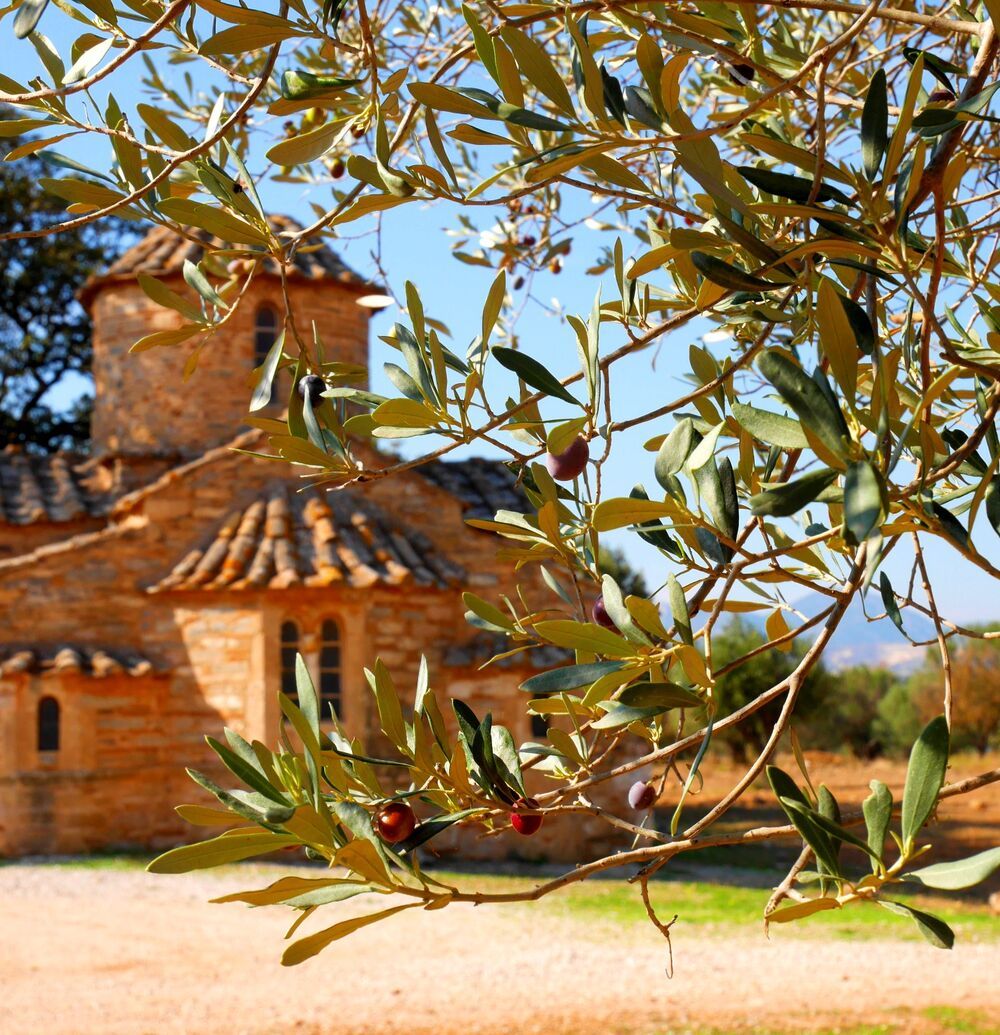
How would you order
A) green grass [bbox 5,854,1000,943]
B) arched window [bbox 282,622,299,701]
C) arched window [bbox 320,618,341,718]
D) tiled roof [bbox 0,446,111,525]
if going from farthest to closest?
tiled roof [bbox 0,446,111,525] → arched window [bbox 282,622,299,701] → arched window [bbox 320,618,341,718] → green grass [bbox 5,854,1000,943]

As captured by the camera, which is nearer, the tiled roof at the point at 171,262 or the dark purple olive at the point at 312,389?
the dark purple olive at the point at 312,389

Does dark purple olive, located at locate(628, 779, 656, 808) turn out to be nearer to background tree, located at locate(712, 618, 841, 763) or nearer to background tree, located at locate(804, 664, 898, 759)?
background tree, located at locate(712, 618, 841, 763)

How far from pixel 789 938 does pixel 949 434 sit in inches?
362

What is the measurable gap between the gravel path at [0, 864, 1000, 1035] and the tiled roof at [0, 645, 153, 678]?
101 inches

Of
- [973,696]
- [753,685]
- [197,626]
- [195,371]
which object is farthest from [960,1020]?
[973,696]

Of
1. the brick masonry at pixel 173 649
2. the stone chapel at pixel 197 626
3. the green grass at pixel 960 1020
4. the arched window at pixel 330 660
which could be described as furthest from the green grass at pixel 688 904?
the green grass at pixel 960 1020

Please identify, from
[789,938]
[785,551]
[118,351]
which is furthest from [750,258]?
[118,351]

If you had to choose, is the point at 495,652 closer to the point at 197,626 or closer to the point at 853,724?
the point at 197,626

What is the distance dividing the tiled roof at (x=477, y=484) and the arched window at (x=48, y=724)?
203 inches

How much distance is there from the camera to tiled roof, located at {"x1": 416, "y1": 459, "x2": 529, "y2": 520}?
619 inches

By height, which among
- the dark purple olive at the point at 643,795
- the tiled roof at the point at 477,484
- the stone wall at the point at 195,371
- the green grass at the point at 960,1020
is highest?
the stone wall at the point at 195,371

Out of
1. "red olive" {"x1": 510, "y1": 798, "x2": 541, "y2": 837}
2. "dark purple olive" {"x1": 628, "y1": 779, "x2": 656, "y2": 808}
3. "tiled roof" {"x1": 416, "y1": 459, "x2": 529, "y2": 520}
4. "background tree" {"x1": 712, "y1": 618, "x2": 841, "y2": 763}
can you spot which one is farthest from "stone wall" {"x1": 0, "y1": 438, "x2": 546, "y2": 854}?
"red olive" {"x1": 510, "y1": 798, "x2": 541, "y2": 837}

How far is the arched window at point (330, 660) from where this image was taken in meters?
13.5

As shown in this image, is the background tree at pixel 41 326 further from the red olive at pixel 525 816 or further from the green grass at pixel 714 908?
the red olive at pixel 525 816
